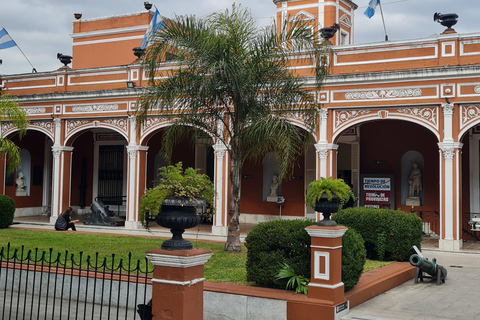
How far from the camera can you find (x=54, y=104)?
1967cm

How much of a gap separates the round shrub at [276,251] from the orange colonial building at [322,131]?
16.9ft

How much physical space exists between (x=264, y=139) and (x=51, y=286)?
4.49 metres

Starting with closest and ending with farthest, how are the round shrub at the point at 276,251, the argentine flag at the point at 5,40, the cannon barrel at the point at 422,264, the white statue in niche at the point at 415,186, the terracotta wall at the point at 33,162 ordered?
the round shrub at the point at 276,251, the cannon barrel at the point at 422,264, the white statue in niche at the point at 415,186, the argentine flag at the point at 5,40, the terracotta wall at the point at 33,162

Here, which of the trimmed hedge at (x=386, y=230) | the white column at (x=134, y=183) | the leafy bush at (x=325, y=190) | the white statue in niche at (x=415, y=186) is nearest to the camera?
the leafy bush at (x=325, y=190)

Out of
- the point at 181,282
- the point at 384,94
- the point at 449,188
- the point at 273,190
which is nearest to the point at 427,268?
the point at 181,282

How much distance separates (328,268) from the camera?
22.7 feet

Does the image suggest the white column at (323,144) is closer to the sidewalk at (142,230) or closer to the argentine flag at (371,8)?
the sidewalk at (142,230)

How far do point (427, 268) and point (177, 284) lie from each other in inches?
209

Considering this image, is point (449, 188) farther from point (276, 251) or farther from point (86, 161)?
point (86, 161)

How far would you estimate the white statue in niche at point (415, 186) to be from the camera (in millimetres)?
17109

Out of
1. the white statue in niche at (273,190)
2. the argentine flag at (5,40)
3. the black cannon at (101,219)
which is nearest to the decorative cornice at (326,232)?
the white statue in niche at (273,190)

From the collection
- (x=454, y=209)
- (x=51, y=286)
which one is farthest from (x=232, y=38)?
(x=454, y=209)

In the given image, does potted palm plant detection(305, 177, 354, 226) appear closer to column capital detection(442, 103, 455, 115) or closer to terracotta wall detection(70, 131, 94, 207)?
column capital detection(442, 103, 455, 115)

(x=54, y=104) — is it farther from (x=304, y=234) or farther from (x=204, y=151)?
(x=304, y=234)
